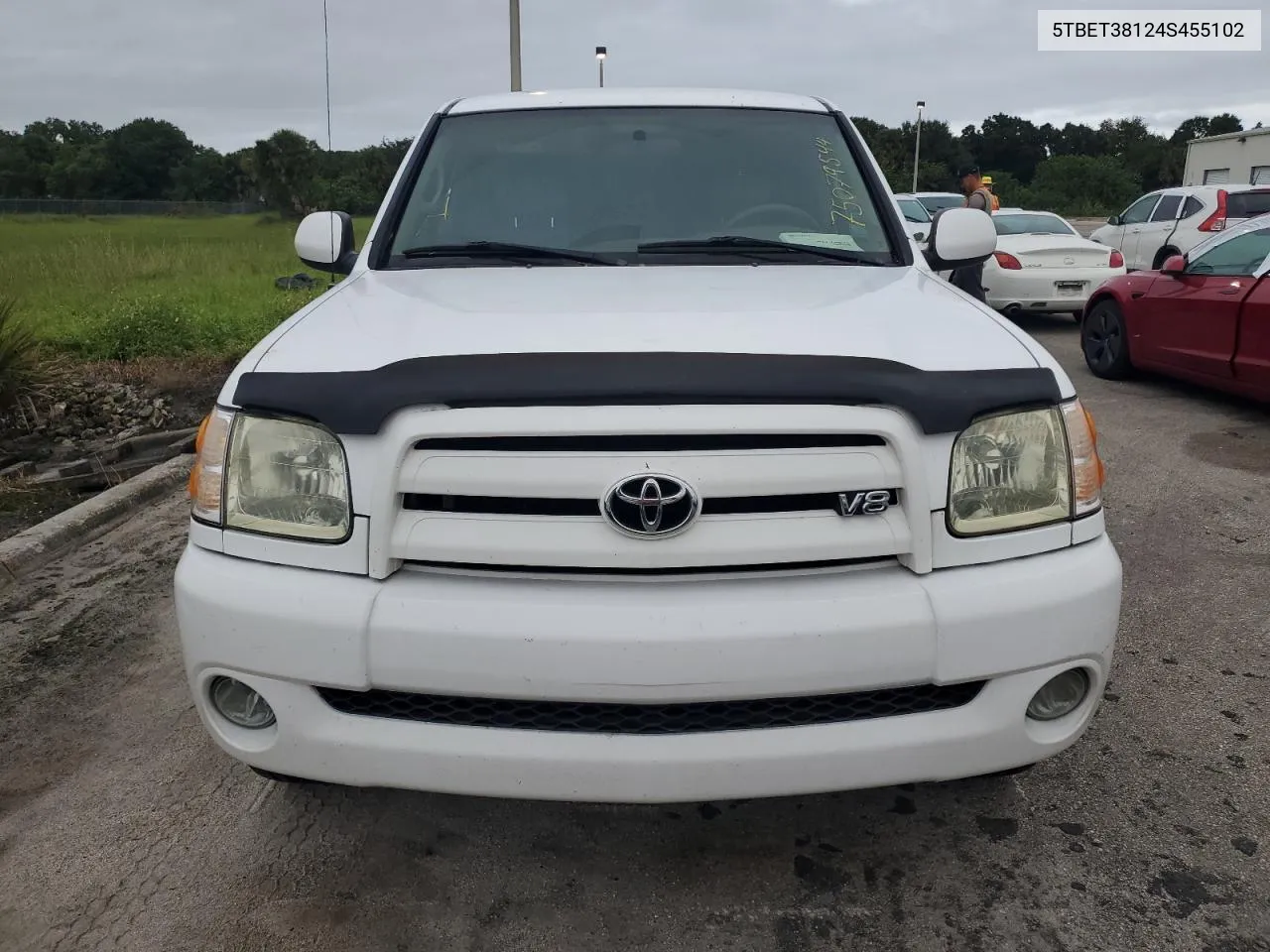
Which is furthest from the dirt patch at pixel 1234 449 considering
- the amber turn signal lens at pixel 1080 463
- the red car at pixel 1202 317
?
the amber turn signal lens at pixel 1080 463

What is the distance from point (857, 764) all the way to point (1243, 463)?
483 centimetres

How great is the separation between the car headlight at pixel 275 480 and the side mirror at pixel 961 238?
2.15m

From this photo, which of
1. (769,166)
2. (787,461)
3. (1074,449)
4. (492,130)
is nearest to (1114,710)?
(1074,449)

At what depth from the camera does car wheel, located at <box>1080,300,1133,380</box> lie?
799 centimetres

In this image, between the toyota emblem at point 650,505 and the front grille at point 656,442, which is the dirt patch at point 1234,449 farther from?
the toyota emblem at point 650,505

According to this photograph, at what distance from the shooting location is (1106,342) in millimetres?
8211

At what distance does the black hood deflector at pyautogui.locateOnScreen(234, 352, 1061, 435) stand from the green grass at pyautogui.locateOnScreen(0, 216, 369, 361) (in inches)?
287

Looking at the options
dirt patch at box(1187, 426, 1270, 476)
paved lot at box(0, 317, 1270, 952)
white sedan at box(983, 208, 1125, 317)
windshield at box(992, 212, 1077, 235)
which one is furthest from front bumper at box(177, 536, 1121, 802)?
windshield at box(992, 212, 1077, 235)

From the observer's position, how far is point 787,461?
1850mm

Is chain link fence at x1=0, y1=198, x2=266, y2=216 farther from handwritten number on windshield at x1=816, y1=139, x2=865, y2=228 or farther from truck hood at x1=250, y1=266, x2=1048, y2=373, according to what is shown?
truck hood at x1=250, y1=266, x2=1048, y2=373

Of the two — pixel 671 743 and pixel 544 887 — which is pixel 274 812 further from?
pixel 671 743

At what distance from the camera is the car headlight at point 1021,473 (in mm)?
1945

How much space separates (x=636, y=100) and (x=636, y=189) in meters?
0.53

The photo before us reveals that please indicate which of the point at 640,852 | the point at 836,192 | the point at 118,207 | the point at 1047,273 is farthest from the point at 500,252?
the point at 118,207
